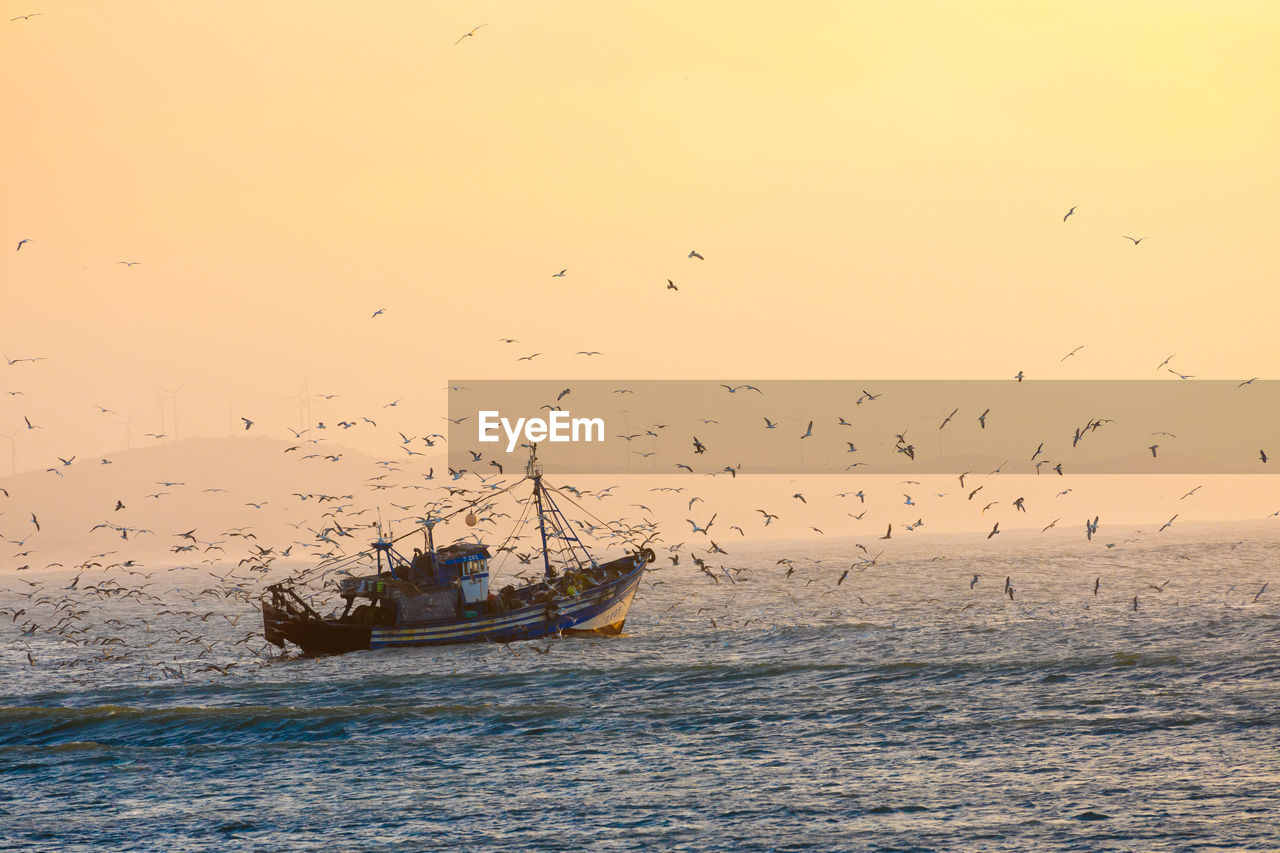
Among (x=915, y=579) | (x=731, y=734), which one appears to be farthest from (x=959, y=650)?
(x=915, y=579)

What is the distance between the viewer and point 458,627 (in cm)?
5997

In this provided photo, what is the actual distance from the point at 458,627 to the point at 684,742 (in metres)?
27.0

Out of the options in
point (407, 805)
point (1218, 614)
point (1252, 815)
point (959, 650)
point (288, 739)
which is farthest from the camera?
point (1218, 614)

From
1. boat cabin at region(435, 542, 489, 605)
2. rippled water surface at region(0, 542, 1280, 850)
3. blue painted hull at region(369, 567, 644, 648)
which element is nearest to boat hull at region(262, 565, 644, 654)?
blue painted hull at region(369, 567, 644, 648)

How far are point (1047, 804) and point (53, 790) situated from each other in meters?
26.8

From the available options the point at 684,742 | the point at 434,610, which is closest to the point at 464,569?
the point at 434,610

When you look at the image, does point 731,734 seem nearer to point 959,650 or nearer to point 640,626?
point 959,650

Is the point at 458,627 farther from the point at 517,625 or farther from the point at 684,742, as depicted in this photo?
the point at 684,742

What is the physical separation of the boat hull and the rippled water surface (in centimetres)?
107

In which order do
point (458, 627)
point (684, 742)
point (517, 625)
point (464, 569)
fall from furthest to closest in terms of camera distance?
point (464, 569) < point (517, 625) < point (458, 627) < point (684, 742)

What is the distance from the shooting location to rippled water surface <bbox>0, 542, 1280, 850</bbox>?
26.1 metres

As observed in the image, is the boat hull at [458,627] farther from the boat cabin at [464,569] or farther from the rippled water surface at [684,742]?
the boat cabin at [464,569]

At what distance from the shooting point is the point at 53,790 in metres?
32.8

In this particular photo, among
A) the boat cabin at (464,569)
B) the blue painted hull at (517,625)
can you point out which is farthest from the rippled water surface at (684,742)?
the boat cabin at (464,569)
